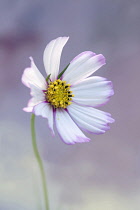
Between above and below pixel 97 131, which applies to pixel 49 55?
above

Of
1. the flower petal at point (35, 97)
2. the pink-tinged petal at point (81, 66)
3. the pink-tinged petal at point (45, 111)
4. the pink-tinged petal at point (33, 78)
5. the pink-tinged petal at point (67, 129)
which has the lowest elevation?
the pink-tinged petal at point (67, 129)

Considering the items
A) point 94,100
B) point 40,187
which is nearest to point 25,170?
point 40,187

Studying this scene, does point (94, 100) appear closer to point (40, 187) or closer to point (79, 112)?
point (79, 112)
